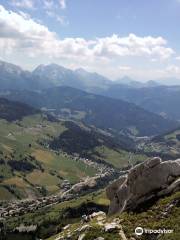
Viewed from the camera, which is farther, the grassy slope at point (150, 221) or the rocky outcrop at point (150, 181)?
the rocky outcrop at point (150, 181)

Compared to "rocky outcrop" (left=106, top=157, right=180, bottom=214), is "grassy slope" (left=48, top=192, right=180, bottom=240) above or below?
below

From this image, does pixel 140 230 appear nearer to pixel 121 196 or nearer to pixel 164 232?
pixel 164 232

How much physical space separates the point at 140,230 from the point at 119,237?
12.2 ft

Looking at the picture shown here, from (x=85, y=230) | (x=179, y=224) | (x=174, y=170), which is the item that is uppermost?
(x=174, y=170)

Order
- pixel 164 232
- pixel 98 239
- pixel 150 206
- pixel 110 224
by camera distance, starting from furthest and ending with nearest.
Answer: pixel 150 206 → pixel 110 224 → pixel 98 239 → pixel 164 232

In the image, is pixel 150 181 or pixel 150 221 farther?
pixel 150 181

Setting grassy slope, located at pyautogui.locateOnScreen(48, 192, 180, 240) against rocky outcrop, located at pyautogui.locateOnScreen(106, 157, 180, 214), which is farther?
rocky outcrop, located at pyautogui.locateOnScreen(106, 157, 180, 214)

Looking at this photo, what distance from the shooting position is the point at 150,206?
85.5m

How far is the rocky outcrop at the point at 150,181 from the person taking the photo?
89562 mm

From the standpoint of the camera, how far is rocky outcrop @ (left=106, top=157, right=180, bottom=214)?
3526 inches

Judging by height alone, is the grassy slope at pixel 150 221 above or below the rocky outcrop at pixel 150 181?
below

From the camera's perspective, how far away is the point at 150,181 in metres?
92.4

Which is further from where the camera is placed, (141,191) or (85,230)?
(141,191)

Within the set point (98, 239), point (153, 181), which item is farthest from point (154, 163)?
point (98, 239)
